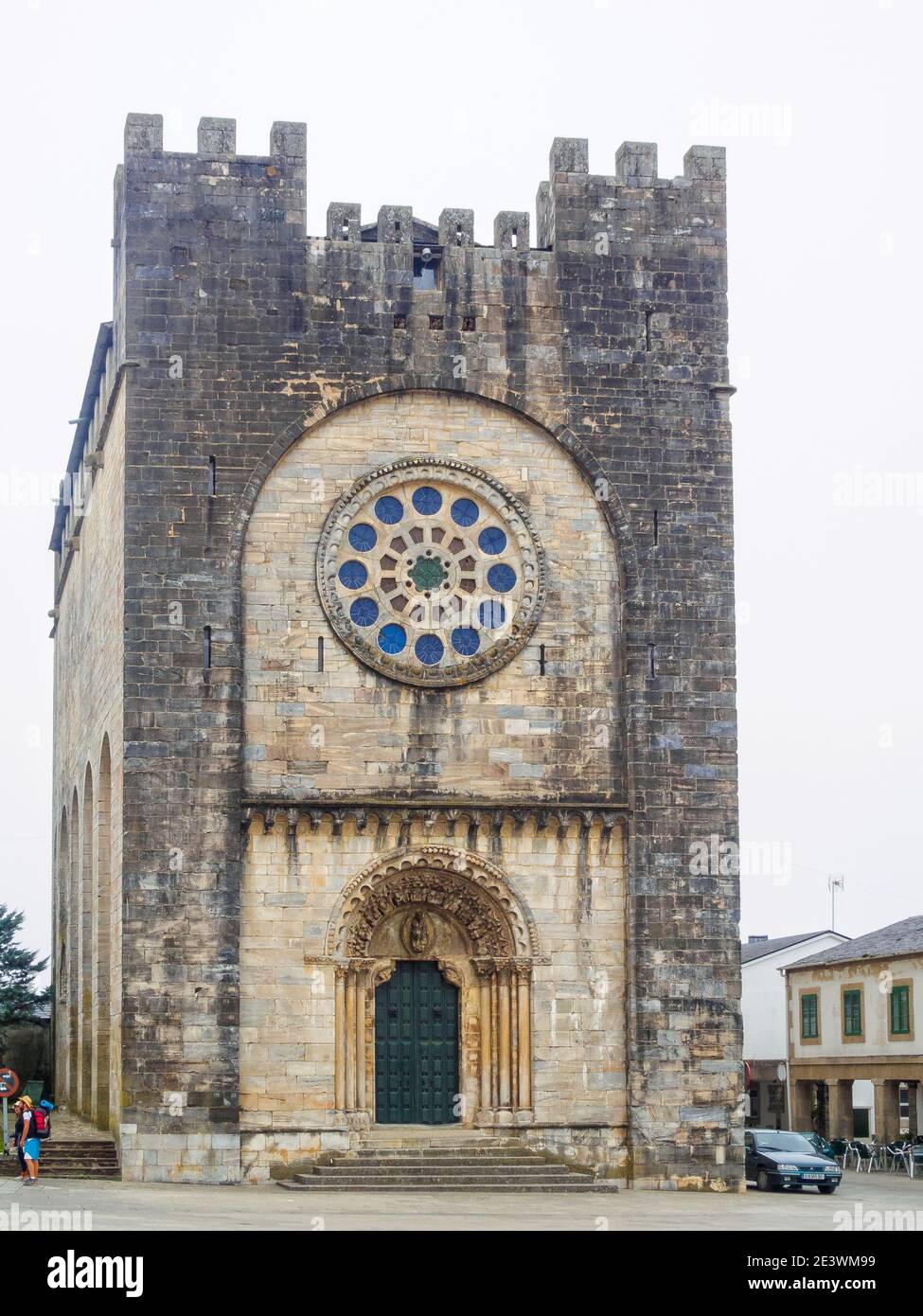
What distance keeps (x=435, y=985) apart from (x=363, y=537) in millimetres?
6618

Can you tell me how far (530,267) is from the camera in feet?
102

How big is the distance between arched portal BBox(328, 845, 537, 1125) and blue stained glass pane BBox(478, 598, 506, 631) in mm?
3404

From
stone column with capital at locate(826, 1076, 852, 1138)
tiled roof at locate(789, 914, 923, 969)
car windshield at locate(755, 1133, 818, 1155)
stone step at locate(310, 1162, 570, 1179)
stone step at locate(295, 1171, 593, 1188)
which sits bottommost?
stone column with capital at locate(826, 1076, 852, 1138)

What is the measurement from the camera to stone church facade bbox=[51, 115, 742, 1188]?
28.7m

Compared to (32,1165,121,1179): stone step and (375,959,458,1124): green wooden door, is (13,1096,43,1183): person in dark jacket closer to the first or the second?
(32,1165,121,1179): stone step

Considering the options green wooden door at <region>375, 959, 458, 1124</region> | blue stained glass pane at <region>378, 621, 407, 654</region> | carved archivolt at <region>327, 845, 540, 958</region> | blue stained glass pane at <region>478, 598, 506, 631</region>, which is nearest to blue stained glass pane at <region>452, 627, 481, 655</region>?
blue stained glass pane at <region>478, 598, 506, 631</region>

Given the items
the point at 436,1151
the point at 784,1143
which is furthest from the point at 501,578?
→ the point at 784,1143

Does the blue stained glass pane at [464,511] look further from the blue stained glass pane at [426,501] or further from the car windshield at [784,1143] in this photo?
the car windshield at [784,1143]

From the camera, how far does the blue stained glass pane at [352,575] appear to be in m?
30.2

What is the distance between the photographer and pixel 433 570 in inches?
1203

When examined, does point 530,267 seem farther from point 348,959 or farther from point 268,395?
point 348,959

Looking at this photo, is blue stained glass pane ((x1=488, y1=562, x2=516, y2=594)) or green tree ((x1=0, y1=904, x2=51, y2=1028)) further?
green tree ((x1=0, y1=904, x2=51, y2=1028))
